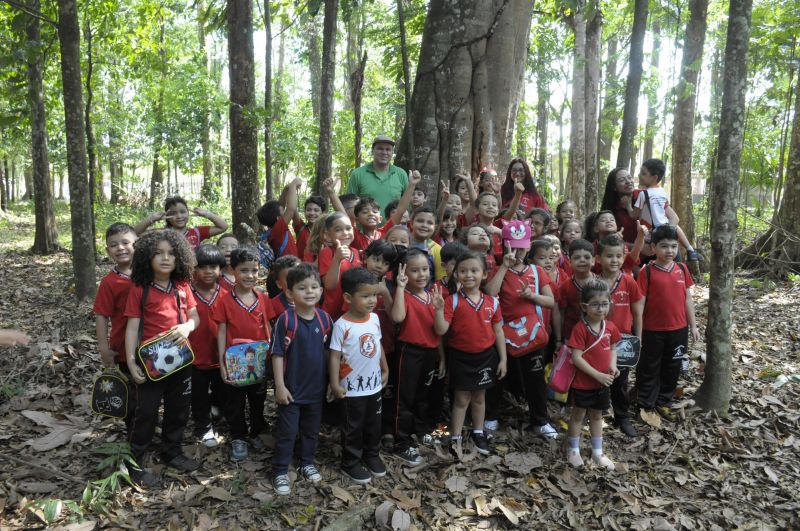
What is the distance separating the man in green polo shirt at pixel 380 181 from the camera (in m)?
6.21

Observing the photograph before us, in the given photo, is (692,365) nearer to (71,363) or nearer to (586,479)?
(586,479)

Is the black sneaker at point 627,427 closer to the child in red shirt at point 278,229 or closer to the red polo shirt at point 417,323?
the red polo shirt at point 417,323

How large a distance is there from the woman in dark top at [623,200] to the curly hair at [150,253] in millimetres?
4579

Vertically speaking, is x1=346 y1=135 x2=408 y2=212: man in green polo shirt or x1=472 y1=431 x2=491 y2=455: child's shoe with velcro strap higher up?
x1=346 y1=135 x2=408 y2=212: man in green polo shirt

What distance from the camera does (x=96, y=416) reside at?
477cm

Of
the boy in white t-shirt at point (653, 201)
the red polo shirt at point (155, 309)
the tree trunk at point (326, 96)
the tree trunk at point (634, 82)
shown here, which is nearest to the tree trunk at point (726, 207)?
the boy in white t-shirt at point (653, 201)

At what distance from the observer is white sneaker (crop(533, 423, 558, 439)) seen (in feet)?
15.6

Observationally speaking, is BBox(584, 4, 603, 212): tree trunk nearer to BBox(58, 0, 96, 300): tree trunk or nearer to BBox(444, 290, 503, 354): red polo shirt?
BBox(444, 290, 503, 354): red polo shirt

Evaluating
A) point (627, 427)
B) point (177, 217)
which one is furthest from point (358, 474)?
point (177, 217)

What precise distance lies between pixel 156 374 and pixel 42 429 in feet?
5.13

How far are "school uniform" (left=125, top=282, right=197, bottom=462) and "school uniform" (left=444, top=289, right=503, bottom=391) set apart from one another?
201cm

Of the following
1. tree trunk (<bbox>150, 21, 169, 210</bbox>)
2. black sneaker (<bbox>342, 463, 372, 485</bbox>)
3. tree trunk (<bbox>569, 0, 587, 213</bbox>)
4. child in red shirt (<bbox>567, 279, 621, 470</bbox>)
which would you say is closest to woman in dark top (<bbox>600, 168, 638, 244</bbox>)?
child in red shirt (<bbox>567, 279, 621, 470</bbox>)

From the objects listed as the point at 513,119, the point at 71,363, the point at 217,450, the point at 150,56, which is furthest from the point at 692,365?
the point at 150,56

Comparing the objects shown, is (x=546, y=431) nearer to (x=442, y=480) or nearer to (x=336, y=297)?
(x=442, y=480)
